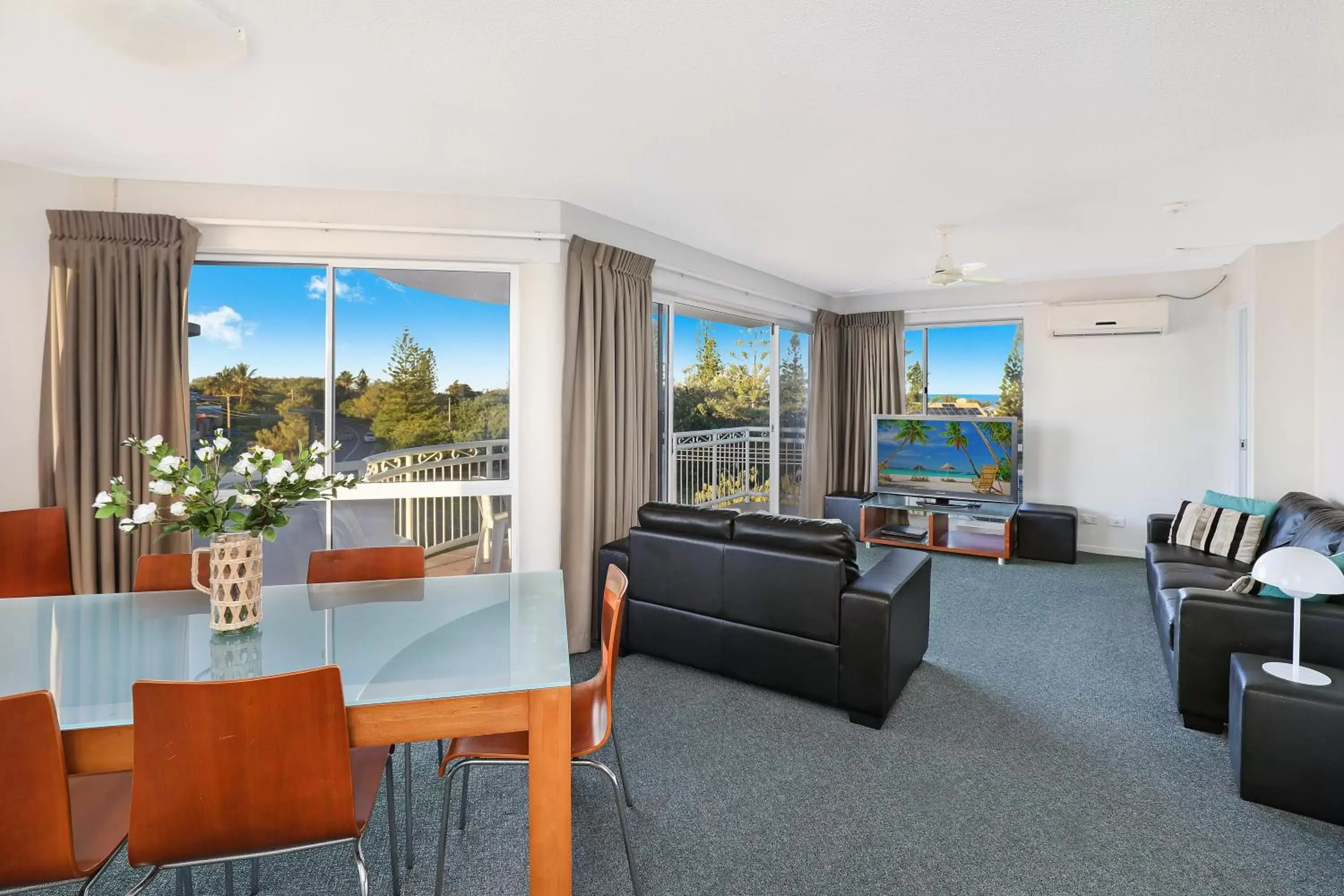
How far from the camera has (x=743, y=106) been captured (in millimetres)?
2391

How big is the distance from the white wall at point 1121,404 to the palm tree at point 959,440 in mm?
624

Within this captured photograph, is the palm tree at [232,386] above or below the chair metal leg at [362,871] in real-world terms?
above

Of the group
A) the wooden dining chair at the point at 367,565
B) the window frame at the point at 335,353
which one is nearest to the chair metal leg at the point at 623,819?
the wooden dining chair at the point at 367,565

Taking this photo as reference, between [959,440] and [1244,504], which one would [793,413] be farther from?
[1244,504]

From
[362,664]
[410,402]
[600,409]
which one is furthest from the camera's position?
[600,409]

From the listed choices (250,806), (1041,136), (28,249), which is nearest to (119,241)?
(28,249)

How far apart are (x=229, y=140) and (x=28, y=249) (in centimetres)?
121

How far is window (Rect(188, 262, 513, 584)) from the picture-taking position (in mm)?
3371

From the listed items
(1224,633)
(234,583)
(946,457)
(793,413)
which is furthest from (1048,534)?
(234,583)

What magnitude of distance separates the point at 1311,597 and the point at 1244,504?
82.4 inches

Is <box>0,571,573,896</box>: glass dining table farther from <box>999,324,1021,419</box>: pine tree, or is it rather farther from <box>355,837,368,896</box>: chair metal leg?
<box>999,324,1021,419</box>: pine tree

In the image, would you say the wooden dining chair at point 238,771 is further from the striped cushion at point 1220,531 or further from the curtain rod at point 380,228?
the striped cushion at point 1220,531

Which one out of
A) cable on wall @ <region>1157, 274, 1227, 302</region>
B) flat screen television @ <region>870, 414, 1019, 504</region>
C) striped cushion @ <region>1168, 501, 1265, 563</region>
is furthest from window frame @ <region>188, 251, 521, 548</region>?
cable on wall @ <region>1157, 274, 1227, 302</region>

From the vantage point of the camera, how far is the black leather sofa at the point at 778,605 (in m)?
2.72
